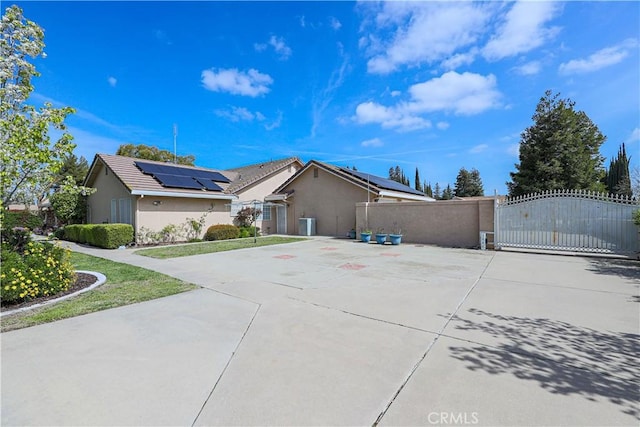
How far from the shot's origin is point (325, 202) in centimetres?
1933

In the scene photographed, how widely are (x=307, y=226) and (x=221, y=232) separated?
18.0 ft

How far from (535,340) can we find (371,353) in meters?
2.13

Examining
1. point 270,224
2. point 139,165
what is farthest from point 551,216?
point 139,165

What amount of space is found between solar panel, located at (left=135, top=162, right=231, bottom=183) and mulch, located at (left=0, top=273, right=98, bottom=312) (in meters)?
10.8

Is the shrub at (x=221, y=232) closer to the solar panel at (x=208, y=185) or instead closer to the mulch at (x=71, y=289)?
the solar panel at (x=208, y=185)

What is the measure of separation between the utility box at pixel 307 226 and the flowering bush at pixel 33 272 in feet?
45.4

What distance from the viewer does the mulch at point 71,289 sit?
16.3ft

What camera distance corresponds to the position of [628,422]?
2.19m

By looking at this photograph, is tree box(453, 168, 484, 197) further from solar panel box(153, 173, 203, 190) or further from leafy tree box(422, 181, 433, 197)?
solar panel box(153, 173, 203, 190)

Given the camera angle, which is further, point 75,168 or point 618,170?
point 618,170

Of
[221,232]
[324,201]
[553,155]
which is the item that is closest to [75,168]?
[221,232]

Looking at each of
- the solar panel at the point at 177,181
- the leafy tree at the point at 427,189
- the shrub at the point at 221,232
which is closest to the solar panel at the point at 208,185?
the solar panel at the point at 177,181

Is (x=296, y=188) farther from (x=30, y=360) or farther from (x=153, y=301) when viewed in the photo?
(x=30, y=360)

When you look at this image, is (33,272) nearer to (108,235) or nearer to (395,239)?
(108,235)
